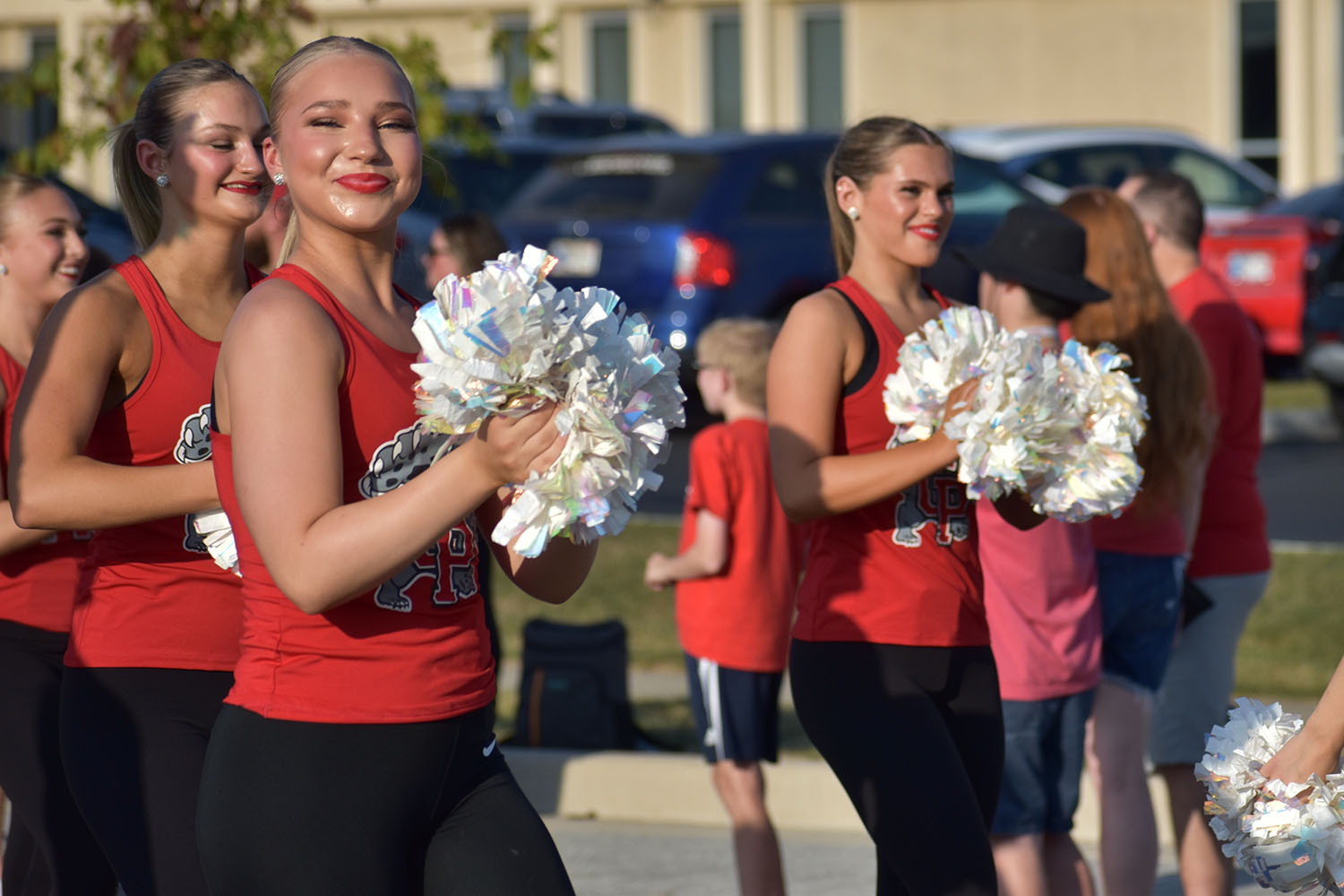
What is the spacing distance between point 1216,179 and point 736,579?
12728 millimetres

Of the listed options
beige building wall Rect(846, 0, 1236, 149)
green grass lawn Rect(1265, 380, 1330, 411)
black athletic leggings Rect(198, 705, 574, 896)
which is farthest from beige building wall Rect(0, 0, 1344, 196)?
black athletic leggings Rect(198, 705, 574, 896)

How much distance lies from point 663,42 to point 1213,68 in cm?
751

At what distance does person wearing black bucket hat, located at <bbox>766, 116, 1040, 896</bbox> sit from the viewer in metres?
3.51

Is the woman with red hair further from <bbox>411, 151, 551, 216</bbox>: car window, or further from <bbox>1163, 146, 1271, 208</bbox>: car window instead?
<bbox>1163, 146, 1271, 208</bbox>: car window

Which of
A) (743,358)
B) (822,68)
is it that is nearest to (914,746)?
(743,358)

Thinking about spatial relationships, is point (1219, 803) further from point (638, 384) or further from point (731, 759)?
point (731, 759)

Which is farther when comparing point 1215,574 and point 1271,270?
point 1271,270

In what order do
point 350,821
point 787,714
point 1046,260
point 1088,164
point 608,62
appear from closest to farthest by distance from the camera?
point 350,821
point 1046,260
point 787,714
point 1088,164
point 608,62

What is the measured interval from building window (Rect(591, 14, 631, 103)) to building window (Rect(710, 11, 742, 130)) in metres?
1.41

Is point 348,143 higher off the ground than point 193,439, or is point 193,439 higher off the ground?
point 348,143

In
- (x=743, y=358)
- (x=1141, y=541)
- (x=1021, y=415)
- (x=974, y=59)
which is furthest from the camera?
(x=974, y=59)

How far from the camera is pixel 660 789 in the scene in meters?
6.32

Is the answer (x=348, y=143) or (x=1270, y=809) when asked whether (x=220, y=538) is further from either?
(x=1270, y=809)

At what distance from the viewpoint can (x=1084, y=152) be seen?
1596 cm
